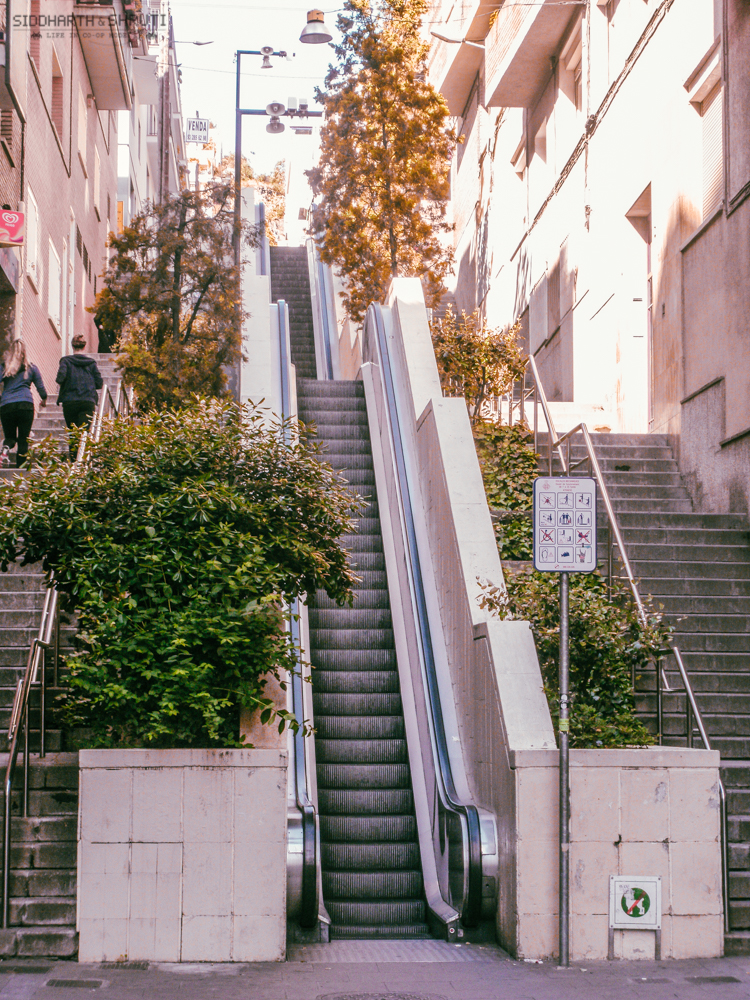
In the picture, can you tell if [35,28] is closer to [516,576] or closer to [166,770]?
[516,576]

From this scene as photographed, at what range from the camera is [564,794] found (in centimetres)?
725

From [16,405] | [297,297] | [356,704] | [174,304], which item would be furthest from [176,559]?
[297,297]

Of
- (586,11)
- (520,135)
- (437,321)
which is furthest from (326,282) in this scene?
(437,321)

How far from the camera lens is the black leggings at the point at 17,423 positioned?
42.9 ft

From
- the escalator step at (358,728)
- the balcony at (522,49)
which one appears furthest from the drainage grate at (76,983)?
the balcony at (522,49)

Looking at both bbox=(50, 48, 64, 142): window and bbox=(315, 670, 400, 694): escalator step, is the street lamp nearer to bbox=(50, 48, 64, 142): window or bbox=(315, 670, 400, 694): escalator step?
bbox=(50, 48, 64, 142): window

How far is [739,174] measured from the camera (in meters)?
12.8

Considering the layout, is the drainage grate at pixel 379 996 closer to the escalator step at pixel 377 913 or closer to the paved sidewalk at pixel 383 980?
the paved sidewalk at pixel 383 980

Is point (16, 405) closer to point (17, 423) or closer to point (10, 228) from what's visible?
point (17, 423)

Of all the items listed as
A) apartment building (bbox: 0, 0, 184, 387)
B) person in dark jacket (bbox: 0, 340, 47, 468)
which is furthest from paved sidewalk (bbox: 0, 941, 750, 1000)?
apartment building (bbox: 0, 0, 184, 387)

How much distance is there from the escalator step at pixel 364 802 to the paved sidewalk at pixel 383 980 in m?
2.04

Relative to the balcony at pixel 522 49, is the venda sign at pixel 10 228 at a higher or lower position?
lower

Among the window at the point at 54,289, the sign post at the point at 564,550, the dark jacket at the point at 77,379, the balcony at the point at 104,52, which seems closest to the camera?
the sign post at the point at 564,550

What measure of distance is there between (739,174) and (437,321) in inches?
175
